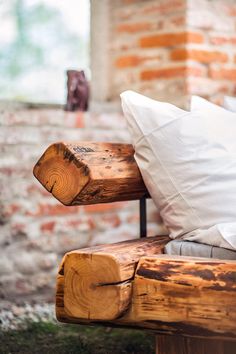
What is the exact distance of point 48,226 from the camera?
3021mm

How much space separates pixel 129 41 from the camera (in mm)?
3465

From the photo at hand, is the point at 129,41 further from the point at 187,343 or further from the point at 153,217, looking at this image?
the point at 187,343

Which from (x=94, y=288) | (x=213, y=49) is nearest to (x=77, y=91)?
(x=213, y=49)

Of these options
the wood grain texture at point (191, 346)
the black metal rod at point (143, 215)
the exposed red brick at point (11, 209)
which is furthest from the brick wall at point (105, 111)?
the wood grain texture at point (191, 346)

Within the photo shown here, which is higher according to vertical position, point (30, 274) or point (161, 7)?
point (161, 7)

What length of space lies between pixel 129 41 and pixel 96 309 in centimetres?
202

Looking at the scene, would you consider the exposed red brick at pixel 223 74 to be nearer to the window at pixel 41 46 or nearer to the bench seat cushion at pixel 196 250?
the window at pixel 41 46

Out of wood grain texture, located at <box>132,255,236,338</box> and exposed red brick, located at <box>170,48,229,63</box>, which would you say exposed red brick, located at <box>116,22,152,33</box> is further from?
wood grain texture, located at <box>132,255,236,338</box>

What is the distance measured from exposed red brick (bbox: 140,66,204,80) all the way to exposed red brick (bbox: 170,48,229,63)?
49mm

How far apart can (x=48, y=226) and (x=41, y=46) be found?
0.83 m

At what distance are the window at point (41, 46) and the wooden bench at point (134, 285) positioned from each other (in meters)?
1.44

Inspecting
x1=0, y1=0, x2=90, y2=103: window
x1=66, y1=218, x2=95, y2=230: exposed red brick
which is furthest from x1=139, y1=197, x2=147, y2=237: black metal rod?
x1=0, y1=0, x2=90, y2=103: window

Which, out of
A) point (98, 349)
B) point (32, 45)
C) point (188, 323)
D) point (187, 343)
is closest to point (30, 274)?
point (98, 349)

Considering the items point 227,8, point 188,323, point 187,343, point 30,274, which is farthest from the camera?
point 227,8
